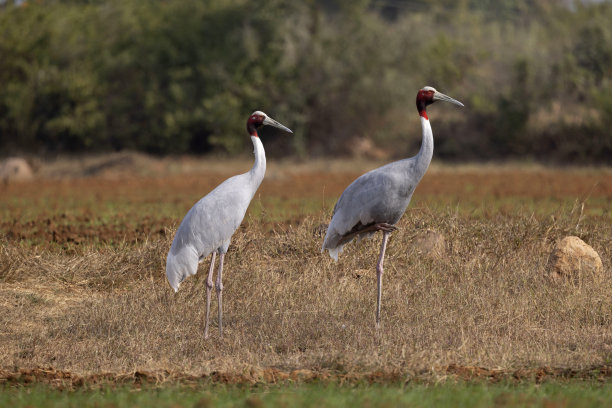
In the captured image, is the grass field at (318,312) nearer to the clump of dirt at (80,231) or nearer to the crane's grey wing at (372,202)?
the clump of dirt at (80,231)

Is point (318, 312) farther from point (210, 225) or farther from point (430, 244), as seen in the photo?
point (430, 244)

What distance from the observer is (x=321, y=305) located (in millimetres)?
8000

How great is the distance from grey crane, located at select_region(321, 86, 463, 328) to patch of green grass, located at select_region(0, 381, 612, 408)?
1968mm

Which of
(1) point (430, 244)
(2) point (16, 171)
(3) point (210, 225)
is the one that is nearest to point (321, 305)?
(3) point (210, 225)

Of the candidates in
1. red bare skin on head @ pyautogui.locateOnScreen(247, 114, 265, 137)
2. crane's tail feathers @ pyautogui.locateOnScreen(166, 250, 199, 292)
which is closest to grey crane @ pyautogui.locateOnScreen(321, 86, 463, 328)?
red bare skin on head @ pyautogui.locateOnScreen(247, 114, 265, 137)

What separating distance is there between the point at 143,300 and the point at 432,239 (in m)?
3.68

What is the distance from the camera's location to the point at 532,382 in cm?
550

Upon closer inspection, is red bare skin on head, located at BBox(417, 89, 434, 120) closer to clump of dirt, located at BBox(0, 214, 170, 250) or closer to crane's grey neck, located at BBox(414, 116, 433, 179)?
crane's grey neck, located at BBox(414, 116, 433, 179)

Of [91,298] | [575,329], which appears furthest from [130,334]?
[575,329]

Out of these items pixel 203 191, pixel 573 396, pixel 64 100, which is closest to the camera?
pixel 573 396

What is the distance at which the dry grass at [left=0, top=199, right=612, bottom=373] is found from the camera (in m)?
6.38

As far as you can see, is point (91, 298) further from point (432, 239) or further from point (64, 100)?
point (64, 100)

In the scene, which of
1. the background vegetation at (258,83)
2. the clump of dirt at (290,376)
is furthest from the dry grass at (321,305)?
the background vegetation at (258,83)

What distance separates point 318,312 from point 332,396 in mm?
2890
